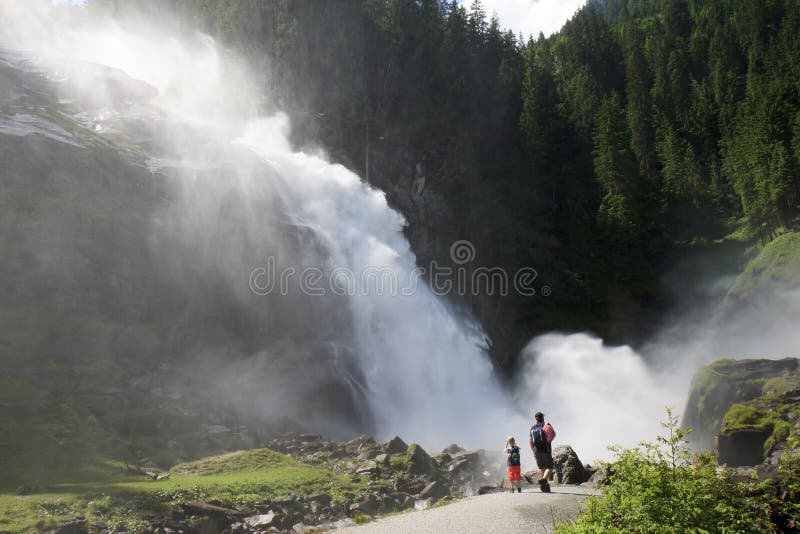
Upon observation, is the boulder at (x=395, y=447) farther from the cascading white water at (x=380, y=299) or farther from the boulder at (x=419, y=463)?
the cascading white water at (x=380, y=299)

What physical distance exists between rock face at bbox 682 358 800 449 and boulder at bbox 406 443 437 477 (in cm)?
1128

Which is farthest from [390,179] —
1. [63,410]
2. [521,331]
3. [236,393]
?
[63,410]

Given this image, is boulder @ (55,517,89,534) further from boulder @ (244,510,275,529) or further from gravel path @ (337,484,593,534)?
gravel path @ (337,484,593,534)

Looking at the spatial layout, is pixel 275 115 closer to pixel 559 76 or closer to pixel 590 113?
pixel 590 113

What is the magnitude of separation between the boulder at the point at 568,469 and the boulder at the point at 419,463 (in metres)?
5.59

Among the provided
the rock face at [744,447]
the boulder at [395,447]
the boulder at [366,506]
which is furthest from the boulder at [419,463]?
the rock face at [744,447]

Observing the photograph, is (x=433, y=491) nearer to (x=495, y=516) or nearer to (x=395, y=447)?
(x=395, y=447)

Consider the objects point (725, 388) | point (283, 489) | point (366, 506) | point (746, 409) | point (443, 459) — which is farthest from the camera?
point (725, 388)

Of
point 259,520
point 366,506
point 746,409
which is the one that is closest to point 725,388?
point 746,409

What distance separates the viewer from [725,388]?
23.8 m

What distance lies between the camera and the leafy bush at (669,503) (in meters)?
6.81

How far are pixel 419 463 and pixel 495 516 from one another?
1075cm

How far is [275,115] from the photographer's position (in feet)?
192

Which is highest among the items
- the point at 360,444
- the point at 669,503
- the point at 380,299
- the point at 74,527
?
the point at 380,299
